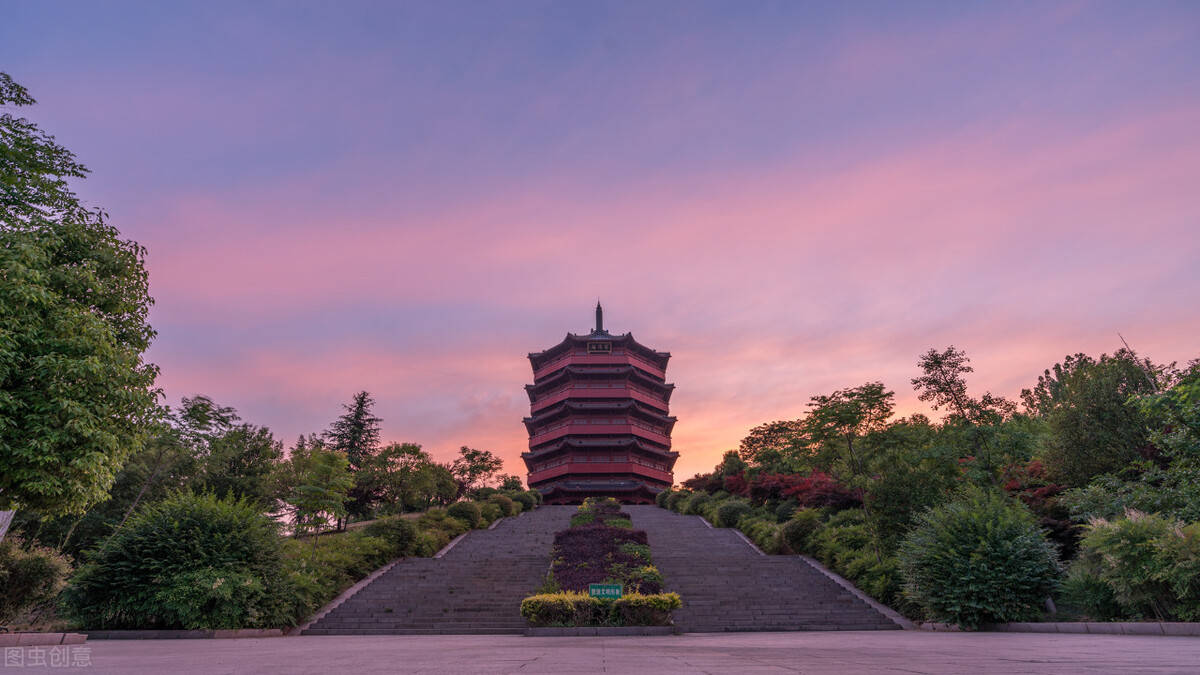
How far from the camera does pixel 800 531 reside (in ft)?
76.3

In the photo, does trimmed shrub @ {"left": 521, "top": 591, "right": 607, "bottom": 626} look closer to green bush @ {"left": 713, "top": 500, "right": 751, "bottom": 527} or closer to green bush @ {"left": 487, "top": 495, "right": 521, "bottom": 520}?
green bush @ {"left": 713, "top": 500, "right": 751, "bottom": 527}

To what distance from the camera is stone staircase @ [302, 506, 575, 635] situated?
15562 millimetres

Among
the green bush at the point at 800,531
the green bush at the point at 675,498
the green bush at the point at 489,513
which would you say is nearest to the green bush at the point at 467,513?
the green bush at the point at 489,513

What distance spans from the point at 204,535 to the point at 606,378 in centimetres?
4371

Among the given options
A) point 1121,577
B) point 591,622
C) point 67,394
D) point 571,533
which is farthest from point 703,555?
point 67,394

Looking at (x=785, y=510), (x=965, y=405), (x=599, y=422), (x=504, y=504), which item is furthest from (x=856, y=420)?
(x=599, y=422)

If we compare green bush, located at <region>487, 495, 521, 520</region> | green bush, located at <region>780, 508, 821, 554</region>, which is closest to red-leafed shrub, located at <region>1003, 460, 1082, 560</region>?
green bush, located at <region>780, 508, 821, 554</region>

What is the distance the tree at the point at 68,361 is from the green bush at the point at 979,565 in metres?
17.5

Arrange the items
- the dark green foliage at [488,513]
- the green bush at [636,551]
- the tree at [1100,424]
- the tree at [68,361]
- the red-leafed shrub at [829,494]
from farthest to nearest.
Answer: the dark green foliage at [488,513] < the red-leafed shrub at [829,494] < the green bush at [636,551] < the tree at [1100,424] < the tree at [68,361]

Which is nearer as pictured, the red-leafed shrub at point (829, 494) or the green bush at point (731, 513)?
the red-leafed shrub at point (829, 494)

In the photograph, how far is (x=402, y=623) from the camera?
15898 mm

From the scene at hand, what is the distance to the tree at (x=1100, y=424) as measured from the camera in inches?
738

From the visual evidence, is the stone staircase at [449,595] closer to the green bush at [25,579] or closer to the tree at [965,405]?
the green bush at [25,579]

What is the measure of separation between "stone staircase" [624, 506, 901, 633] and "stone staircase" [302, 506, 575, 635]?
15.9ft
